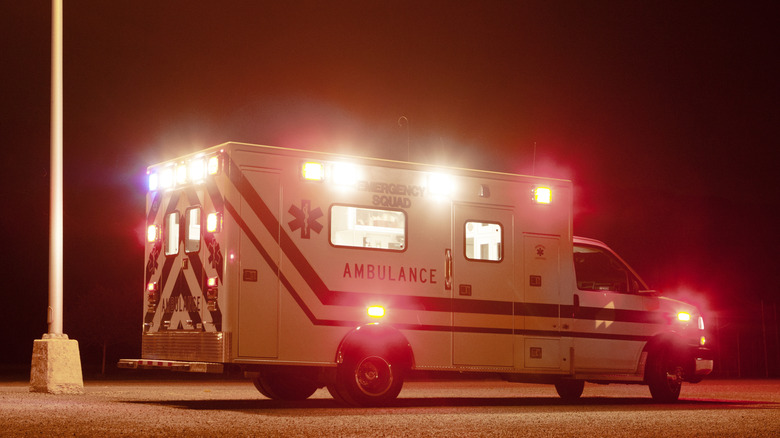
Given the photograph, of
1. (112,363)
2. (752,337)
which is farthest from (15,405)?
(112,363)

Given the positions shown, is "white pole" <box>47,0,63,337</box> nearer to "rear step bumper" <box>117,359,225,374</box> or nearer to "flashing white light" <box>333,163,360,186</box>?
"rear step bumper" <box>117,359,225,374</box>

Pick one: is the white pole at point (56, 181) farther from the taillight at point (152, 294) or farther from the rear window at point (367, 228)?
the rear window at point (367, 228)

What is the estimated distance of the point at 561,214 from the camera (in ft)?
44.7

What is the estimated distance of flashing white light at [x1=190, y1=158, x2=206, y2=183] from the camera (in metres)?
11.7

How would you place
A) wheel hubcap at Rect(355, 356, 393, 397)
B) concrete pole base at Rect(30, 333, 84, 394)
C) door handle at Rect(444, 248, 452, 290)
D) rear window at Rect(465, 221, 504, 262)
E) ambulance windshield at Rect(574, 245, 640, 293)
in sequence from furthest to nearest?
concrete pole base at Rect(30, 333, 84, 394), ambulance windshield at Rect(574, 245, 640, 293), rear window at Rect(465, 221, 504, 262), door handle at Rect(444, 248, 452, 290), wheel hubcap at Rect(355, 356, 393, 397)

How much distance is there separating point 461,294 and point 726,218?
38.6 m

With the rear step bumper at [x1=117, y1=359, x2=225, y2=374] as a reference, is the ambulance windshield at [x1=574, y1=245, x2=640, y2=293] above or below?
above

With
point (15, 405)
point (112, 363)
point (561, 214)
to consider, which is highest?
point (561, 214)

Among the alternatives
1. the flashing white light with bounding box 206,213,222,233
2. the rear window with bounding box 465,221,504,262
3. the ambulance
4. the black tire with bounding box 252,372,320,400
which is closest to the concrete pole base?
the ambulance

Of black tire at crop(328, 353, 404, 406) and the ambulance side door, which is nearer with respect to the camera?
black tire at crop(328, 353, 404, 406)

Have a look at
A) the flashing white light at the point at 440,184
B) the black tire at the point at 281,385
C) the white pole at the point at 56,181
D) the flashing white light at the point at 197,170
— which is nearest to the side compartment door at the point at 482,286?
the flashing white light at the point at 440,184

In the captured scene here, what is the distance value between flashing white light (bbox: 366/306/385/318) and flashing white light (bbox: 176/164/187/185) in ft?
8.58

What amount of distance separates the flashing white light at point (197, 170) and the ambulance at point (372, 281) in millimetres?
24

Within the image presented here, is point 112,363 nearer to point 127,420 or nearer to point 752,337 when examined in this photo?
point 752,337
